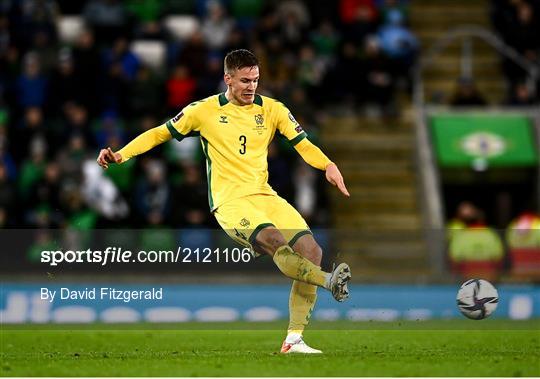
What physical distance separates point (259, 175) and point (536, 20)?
14336mm

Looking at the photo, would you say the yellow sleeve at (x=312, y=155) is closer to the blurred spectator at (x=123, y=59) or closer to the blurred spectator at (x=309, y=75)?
the blurred spectator at (x=123, y=59)

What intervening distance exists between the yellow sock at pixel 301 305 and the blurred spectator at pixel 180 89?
35.2ft

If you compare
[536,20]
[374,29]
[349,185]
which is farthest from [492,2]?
[349,185]

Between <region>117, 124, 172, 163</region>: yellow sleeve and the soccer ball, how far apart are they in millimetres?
3080

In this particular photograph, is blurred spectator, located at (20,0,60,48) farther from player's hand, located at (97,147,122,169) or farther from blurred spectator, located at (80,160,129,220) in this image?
player's hand, located at (97,147,122,169)

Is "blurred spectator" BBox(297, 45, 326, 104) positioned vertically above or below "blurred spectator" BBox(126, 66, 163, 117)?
above

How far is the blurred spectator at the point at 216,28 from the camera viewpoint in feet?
83.6

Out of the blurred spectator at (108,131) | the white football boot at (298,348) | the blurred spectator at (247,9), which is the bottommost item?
the white football boot at (298,348)

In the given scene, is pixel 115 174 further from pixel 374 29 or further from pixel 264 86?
pixel 374 29

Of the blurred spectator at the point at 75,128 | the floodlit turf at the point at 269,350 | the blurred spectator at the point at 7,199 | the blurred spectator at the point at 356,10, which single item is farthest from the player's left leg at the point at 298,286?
the blurred spectator at the point at 356,10

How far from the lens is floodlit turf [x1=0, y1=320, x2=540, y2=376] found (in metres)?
12.7

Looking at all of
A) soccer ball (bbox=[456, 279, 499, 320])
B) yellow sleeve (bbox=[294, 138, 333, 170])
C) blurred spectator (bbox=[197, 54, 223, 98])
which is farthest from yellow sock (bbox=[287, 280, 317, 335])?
blurred spectator (bbox=[197, 54, 223, 98])

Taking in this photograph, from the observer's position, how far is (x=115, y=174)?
907 inches

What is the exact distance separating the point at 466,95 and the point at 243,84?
1286 cm
